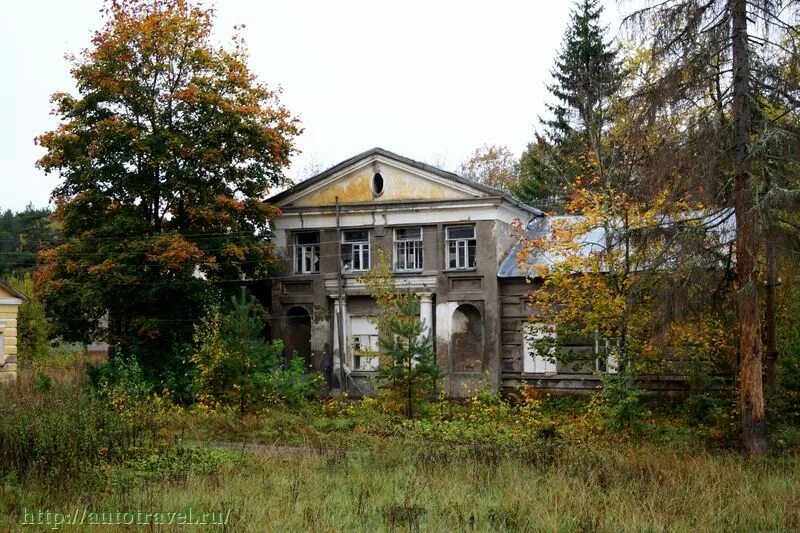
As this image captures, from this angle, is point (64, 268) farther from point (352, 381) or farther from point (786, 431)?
point (786, 431)

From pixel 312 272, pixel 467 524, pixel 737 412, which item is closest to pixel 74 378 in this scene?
pixel 312 272

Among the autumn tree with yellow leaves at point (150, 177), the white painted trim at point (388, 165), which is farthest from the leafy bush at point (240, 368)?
the white painted trim at point (388, 165)

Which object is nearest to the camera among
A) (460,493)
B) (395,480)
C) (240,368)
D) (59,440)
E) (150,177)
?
(460,493)

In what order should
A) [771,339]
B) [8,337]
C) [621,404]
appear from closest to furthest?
[771,339], [621,404], [8,337]

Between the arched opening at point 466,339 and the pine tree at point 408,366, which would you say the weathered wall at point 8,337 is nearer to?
the arched opening at point 466,339

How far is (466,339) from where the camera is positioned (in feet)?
103

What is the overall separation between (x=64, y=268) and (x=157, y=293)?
3499 millimetres

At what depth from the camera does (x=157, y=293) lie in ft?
95.0

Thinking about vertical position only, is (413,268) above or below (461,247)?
below

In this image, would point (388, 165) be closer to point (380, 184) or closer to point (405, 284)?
point (380, 184)

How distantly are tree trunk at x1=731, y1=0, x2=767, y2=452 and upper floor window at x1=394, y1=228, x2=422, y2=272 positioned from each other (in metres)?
15.6

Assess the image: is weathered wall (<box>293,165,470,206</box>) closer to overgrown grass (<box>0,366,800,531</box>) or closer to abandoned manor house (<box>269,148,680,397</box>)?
abandoned manor house (<box>269,148,680,397</box>)

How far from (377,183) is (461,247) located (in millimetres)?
3901

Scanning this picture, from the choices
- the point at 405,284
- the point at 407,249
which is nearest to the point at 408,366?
the point at 405,284
